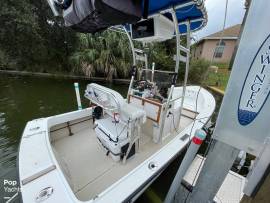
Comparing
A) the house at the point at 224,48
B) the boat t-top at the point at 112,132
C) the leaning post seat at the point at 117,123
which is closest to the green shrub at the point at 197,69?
the house at the point at 224,48

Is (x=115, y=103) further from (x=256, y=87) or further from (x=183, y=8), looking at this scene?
(x=183, y=8)

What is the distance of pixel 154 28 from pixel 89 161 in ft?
6.64

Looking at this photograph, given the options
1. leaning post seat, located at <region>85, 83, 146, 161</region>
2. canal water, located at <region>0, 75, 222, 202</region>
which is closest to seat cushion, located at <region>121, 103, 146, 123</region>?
leaning post seat, located at <region>85, 83, 146, 161</region>

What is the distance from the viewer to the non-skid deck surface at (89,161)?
1.65 metres

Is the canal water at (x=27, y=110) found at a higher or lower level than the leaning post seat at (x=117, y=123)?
lower

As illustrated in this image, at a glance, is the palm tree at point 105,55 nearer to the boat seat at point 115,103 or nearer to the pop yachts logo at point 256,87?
the boat seat at point 115,103

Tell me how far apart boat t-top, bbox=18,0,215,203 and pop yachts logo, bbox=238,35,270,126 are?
885mm

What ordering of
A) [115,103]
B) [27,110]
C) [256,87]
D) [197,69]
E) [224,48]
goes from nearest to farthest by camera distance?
1. [256,87]
2. [115,103]
3. [27,110]
4. [197,69]
5. [224,48]

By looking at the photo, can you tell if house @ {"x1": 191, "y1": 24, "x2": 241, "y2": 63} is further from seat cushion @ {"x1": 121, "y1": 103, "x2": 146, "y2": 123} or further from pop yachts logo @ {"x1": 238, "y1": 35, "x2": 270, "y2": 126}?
pop yachts logo @ {"x1": 238, "y1": 35, "x2": 270, "y2": 126}

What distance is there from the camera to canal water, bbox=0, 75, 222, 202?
216cm

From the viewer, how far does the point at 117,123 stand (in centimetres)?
191

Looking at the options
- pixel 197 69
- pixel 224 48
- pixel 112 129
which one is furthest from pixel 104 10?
pixel 224 48

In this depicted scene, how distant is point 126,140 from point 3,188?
1.83 meters

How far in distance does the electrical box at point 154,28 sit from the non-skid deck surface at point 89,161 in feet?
5.40
